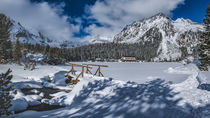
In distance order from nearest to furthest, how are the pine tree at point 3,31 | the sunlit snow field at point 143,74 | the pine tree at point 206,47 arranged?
1. the pine tree at point 3,31
2. the sunlit snow field at point 143,74
3. the pine tree at point 206,47

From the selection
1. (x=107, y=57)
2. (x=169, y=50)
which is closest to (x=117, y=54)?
(x=107, y=57)

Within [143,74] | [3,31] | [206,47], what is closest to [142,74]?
[143,74]

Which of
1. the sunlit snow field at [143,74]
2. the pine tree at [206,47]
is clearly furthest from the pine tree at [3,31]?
the pine tree at [206,47]

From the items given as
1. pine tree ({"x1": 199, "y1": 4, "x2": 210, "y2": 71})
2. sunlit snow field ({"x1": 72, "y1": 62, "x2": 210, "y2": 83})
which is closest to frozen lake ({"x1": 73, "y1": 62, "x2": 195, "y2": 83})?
sunlit snow field ({"x1": 72, "y1": 62, "x2": 210, "y2": 83})

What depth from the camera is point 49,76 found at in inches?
715

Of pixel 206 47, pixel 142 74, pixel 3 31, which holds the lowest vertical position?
pixel 142 74

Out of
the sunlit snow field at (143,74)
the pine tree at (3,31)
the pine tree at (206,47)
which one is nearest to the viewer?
the pine tree at (3,31)

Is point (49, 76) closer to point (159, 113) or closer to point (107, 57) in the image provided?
point (159, 113)

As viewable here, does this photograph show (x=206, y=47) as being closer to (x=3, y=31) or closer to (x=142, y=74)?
(x=142, y=74)

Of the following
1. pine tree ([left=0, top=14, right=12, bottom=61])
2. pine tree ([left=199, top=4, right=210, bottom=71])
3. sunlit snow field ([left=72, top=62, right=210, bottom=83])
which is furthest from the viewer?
pine tree ([left=199, top=4, right=210, bottom=71])

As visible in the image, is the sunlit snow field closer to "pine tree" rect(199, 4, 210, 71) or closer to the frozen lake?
the frozen lake

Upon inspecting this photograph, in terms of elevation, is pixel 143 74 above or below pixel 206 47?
below

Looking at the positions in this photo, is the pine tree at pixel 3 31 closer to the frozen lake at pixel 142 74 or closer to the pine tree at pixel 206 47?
the frozen lake at pixel 142 74

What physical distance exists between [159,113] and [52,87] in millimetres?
12591
